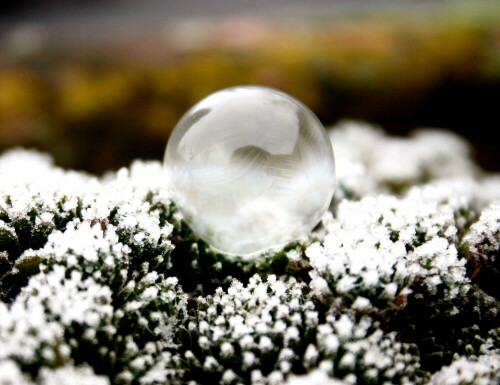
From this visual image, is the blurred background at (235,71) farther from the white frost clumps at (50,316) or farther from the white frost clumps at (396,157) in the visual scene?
the white frost clumps at (50,316)

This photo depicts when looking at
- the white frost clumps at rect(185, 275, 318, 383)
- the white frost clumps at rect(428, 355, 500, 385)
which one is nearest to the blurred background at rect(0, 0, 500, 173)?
the white frost clumps at rect(185, 275, 318, 383)

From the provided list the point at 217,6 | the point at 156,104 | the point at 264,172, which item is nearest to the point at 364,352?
the point at 264,172

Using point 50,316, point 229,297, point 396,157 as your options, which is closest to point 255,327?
point 229,297

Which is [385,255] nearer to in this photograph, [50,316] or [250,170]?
[250,170]

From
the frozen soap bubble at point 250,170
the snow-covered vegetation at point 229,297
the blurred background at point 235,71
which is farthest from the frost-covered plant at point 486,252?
the blurred background at point 235,71

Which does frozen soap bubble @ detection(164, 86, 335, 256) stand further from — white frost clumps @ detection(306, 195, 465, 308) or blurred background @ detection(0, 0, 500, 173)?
blurred background @ detection(0, 0, 500, 173)

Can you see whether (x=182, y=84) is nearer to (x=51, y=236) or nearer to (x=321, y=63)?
(x=321, y=63)
